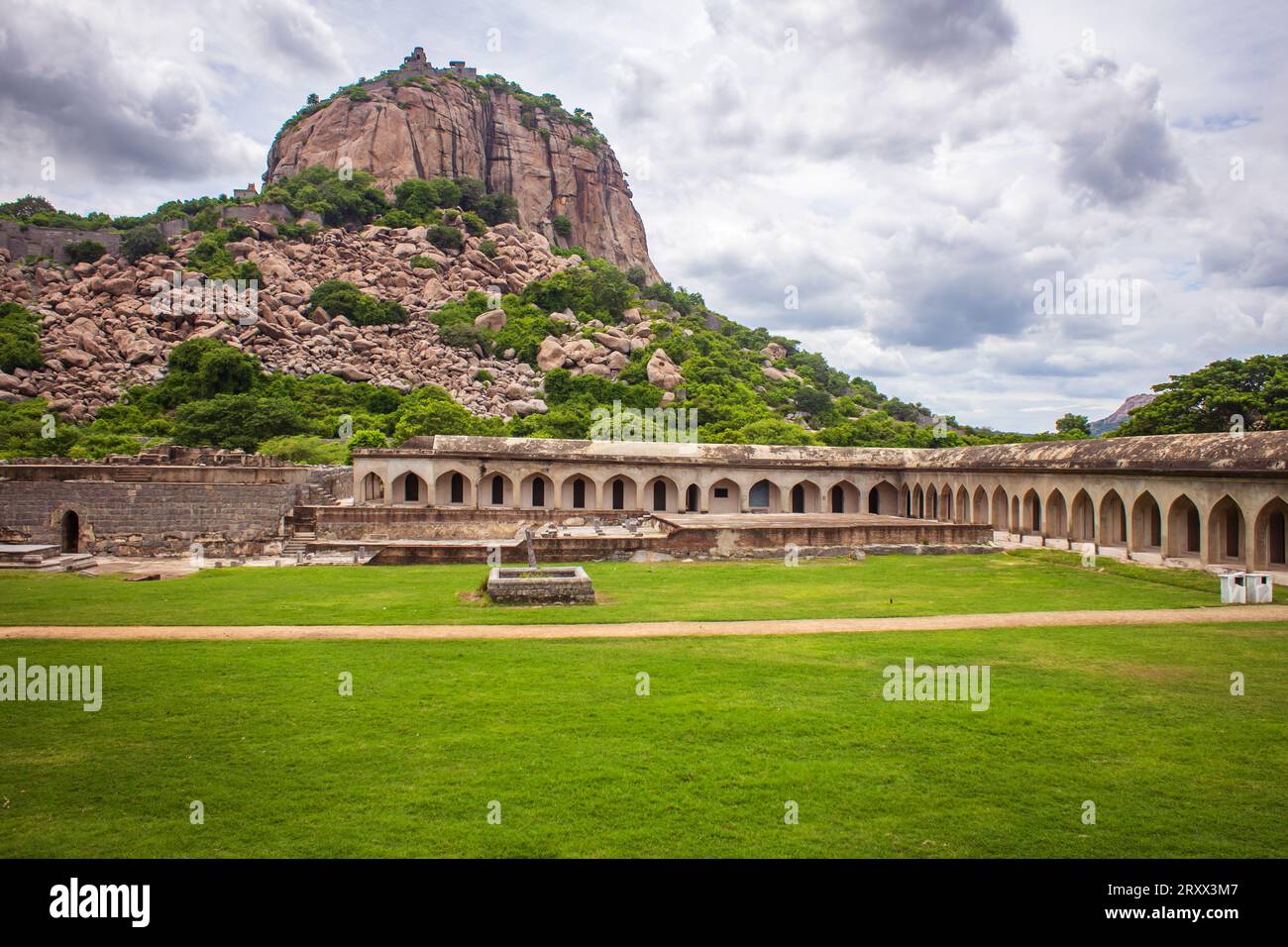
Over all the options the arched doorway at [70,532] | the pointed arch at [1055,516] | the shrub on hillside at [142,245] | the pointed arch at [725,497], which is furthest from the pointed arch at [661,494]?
the shrub on hillside at [142,245]

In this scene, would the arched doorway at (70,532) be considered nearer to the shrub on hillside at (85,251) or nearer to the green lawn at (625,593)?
the green lawn at (625,593)

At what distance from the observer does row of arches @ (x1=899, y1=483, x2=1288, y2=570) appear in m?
22.5

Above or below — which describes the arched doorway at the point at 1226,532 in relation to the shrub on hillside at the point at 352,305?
below

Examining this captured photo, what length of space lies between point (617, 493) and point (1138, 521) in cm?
2143

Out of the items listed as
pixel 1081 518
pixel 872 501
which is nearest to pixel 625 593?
pixel 1081 518

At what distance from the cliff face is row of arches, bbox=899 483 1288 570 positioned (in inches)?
3965

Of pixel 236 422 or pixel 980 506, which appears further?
pixel 236 422

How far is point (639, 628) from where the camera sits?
14.0 m

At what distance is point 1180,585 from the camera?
63.9 feet

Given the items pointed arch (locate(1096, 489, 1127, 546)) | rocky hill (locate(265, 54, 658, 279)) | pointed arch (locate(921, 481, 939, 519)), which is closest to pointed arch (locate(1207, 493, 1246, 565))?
pointed arch (locate(1096, 489, 1127, 546))

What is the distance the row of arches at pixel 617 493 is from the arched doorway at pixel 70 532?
37.7ft

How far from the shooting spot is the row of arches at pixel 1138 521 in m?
22.5

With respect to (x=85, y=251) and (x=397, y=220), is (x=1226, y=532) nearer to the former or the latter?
(x=397, y=220)
